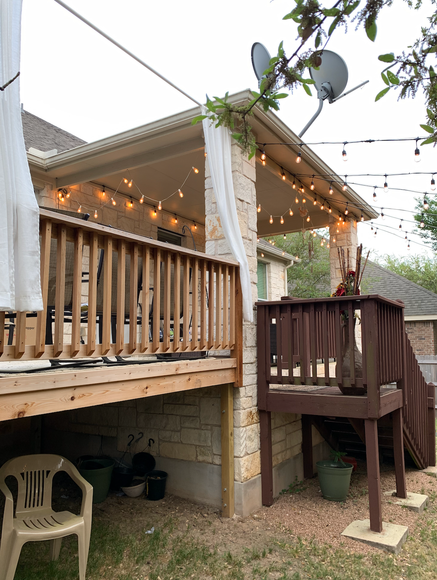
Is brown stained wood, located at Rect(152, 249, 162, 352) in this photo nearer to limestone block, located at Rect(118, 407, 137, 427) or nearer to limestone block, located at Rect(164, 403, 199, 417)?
limestone block, located at Rect(164, 403, 199, 417)

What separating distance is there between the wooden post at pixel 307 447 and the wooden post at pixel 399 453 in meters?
1.05

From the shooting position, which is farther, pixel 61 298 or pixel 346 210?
pixel 346 210

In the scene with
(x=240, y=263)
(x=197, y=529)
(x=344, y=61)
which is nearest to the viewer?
(x=197, y=529)

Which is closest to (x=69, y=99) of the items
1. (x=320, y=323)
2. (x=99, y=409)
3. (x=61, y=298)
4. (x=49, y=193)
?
(x=49, y=193)

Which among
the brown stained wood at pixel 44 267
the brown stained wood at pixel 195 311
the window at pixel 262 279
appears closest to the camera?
the brown stained wood at pixel 44 267

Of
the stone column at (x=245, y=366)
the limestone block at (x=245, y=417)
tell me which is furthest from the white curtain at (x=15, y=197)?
the limestone block at (x=245, y=417)

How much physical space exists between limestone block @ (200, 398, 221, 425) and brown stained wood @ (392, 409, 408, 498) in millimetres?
1955

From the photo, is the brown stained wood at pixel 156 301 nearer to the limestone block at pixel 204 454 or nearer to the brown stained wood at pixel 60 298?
the brown stained wood at pixel 60 298

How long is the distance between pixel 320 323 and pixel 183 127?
256 centimetres

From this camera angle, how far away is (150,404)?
15.5ft

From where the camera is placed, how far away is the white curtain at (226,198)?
4246 mm

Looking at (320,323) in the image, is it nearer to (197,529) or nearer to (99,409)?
(197,529)

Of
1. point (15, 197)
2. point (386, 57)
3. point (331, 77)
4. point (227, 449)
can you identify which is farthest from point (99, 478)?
point (331, 77)

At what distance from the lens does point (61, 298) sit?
243cm
